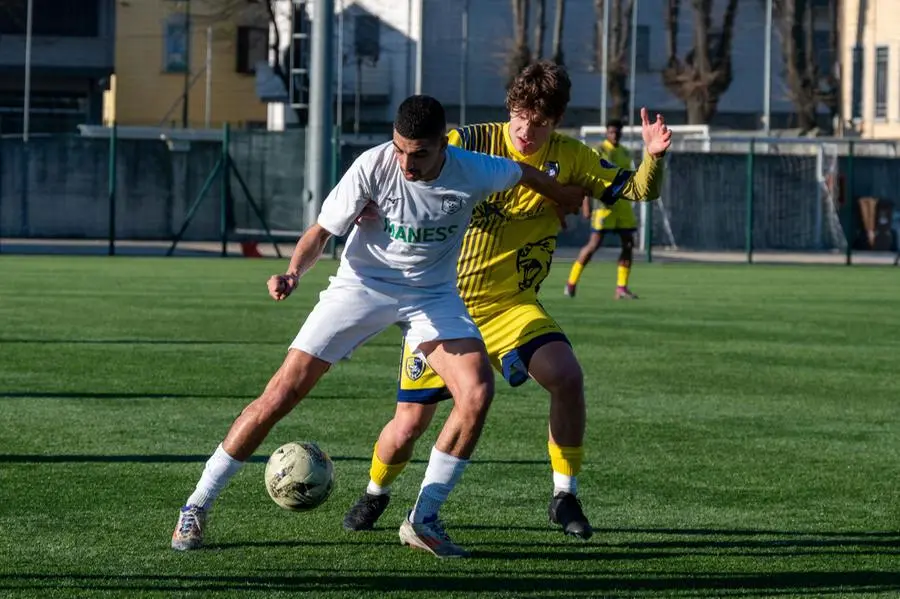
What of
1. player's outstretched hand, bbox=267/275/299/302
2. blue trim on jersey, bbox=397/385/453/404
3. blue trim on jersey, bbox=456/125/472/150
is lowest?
blue trim on jersey, bbox=397/385/453/404

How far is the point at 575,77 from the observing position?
62.4 metres

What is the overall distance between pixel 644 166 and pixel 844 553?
6.30 ft

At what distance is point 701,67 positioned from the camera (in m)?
Answer: 57.8

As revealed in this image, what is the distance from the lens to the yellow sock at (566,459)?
732 centimetres

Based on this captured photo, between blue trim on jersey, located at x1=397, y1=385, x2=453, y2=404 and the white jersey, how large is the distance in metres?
0.47

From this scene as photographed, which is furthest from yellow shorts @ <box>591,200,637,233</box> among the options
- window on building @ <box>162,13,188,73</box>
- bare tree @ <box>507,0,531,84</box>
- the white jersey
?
window on building @ <box>162,13,188,73</box>

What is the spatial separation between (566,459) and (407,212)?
1359 mm

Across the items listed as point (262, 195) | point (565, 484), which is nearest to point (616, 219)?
point (565, 484)

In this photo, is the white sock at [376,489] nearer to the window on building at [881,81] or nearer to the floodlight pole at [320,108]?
the floodlight pole at [320,108]

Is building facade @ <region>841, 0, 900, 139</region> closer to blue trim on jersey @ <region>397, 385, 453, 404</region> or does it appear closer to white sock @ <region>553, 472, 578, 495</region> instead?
white sock @ <region>553, 472, 578, 495</region>

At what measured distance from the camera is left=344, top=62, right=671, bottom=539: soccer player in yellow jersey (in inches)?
284

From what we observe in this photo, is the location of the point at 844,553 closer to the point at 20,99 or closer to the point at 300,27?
the point at 300,27

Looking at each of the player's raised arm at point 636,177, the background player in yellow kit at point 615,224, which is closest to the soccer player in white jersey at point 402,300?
the player's raised arm at point 636,177

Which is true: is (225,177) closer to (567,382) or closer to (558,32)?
(567,382)
